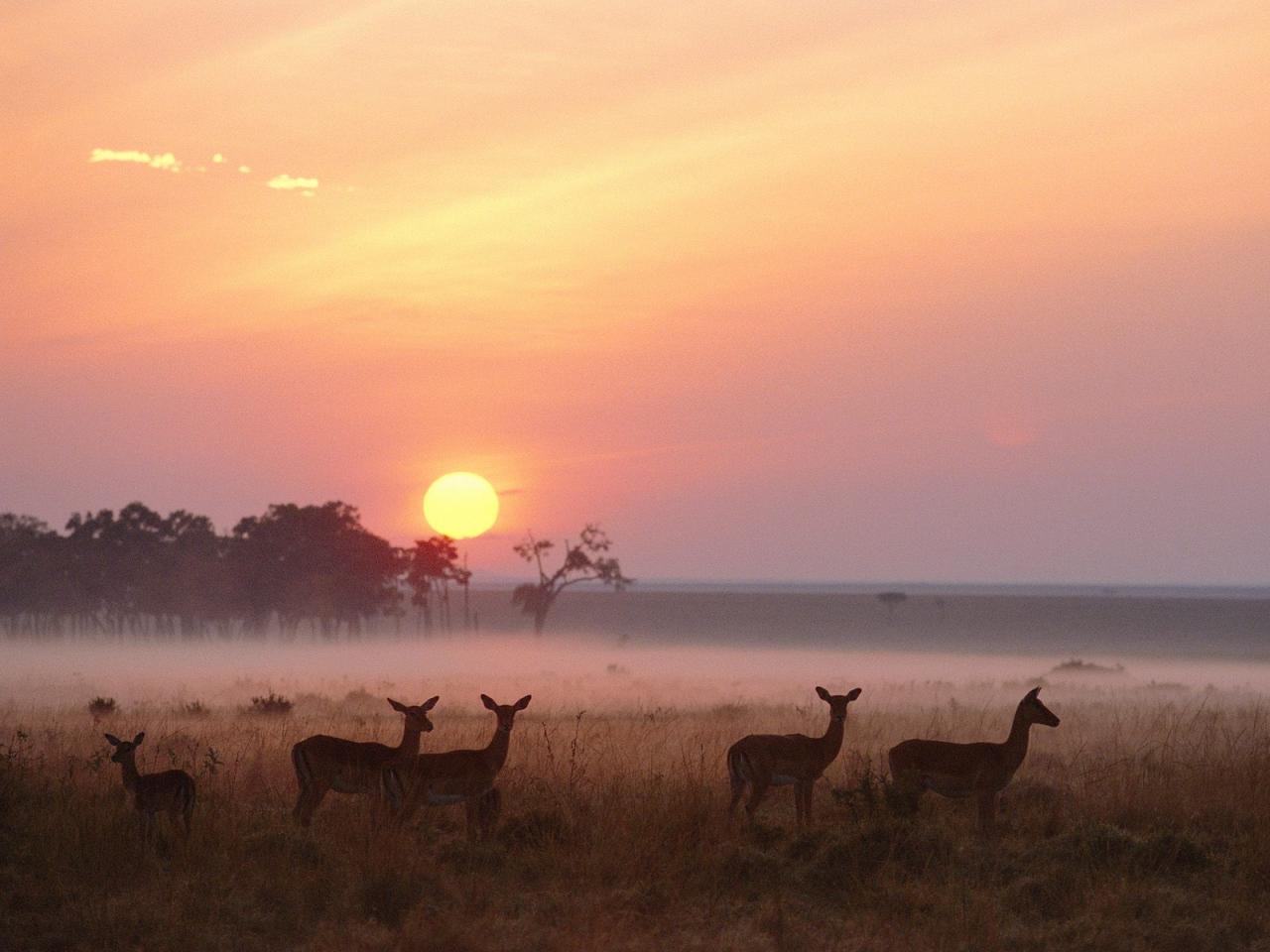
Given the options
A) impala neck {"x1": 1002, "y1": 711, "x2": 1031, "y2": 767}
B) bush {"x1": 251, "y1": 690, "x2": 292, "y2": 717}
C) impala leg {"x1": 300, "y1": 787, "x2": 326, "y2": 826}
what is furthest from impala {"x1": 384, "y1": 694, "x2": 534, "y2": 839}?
bush {"x1": 251, "y1": 690, "x2": 292, "y2": 717}

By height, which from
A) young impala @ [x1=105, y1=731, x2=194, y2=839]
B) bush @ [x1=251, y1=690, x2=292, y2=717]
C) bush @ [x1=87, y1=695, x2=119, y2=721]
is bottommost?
bush @ [x1=251, y1=690, x2=292, y2=717]

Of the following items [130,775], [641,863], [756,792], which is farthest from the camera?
[756,792]

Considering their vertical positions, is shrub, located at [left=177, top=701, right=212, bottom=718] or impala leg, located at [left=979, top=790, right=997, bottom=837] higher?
impala leg, located at [left=979, top=790, right=997, bottom=837]

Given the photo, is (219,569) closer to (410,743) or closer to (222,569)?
(222,569)

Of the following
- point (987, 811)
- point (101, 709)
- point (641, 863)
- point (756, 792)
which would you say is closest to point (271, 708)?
point (101, 709)

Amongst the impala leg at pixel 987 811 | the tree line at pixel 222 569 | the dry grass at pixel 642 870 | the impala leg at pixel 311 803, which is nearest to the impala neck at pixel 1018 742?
the impala leg at pixel 987 811

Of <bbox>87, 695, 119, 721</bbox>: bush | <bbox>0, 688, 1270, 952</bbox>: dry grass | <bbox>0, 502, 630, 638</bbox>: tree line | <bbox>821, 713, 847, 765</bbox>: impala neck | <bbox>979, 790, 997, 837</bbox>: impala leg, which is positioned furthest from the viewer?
<bbox>0, 502, 630, 638</bbox>: tree line

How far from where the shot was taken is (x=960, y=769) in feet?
42.6

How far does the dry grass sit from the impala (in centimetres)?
24

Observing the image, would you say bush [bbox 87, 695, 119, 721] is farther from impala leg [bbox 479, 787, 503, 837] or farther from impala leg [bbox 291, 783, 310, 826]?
impala leg [bbox 479, 787, 503, 837]

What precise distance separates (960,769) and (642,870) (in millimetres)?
3053

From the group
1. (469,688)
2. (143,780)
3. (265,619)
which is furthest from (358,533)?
(143,780)

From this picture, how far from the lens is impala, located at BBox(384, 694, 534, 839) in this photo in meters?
12.8

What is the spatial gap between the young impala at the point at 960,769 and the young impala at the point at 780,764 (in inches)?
25.2
